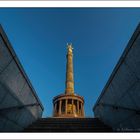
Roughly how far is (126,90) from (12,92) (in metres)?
3.93

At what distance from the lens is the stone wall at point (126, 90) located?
492cm

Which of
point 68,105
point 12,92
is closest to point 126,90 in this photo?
point 12,92

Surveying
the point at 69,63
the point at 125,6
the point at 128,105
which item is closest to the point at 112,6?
the point at 125,6

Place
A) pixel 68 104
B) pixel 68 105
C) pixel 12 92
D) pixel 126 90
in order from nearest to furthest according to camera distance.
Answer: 1. pixel 126 90
2. pixel 12 92
3. pixel 68 105
4. pixel 68 104

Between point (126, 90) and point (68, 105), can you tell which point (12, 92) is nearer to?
point (126, 90)

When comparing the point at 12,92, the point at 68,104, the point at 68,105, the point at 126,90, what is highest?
the point at 68,104

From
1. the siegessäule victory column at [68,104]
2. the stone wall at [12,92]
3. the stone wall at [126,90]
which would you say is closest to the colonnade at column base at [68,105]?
the siegessäule victory column at [68,104]

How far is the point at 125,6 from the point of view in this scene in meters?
5.04

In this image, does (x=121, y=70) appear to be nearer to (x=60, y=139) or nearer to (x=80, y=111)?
(x=60, y=139)

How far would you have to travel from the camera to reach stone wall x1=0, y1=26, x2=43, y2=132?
5160 millimetres

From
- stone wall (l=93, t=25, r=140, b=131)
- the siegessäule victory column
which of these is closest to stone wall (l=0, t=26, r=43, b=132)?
stone wall (l=93, t=25, r=140, b=131)

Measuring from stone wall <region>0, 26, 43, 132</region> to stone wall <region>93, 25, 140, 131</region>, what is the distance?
346cm

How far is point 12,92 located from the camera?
19.7 ft

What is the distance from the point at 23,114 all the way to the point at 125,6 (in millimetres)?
5856
